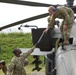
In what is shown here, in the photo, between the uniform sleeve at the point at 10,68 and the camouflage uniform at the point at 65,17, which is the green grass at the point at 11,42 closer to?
the uniform sleeve at the point at 10,68

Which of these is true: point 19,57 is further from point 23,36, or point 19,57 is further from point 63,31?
point 23,36

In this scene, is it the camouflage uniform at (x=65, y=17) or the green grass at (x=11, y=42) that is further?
the green grass at (x=11, y=42)

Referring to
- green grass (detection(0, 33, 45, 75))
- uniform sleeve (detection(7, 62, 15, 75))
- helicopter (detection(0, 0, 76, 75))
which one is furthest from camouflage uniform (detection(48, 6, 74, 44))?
green grass (detection(0, 33, 45, 75))

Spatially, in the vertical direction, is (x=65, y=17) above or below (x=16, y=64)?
above

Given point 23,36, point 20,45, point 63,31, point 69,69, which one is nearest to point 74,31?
point 63,31

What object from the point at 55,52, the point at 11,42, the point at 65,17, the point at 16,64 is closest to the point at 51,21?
the point at 65,17

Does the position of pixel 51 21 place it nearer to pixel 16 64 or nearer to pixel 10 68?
pixel 16 64

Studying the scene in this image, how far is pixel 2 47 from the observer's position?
43.4ft

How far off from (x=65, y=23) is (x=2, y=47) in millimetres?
8075

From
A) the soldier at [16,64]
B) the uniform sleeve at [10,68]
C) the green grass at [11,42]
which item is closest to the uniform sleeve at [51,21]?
the soldier at [16,64]

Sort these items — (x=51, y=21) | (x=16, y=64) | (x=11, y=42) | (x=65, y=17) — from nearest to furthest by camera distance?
(x=16, y=64), (x=65, y=17), (x=51, y=21), (x=11, y=42)

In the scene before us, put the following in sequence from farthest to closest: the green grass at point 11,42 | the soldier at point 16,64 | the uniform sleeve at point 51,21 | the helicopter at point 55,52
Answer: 1. the green grass at point 11,42
2. the uniform sleeve at point 51,21
3. the soldier at point 16,64
4. the helicopter at point 55,52

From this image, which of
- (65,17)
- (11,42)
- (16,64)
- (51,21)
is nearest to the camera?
(16,64)

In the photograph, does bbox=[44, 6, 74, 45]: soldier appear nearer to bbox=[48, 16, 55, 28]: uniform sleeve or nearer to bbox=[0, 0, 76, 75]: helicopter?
bbox=[48, 16, 55, 28]: uniform sleeve
